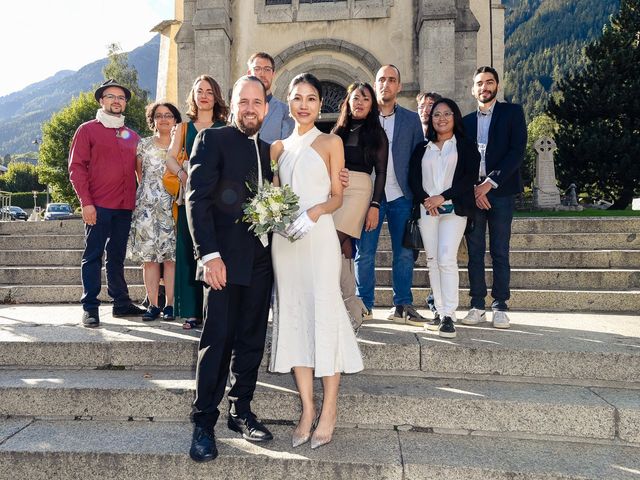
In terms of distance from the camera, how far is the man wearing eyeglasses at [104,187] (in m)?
4.93

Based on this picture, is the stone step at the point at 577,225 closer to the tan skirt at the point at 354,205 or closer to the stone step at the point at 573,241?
the stone step at the point at 573,241

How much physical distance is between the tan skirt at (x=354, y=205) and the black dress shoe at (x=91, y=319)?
8.20 ft

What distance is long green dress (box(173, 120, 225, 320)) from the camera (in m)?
4.50

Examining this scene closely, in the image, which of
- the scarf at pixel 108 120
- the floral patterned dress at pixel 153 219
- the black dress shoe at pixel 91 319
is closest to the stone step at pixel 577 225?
the floral patterned dress at pixel 153 219

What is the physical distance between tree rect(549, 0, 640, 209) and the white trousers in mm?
19315

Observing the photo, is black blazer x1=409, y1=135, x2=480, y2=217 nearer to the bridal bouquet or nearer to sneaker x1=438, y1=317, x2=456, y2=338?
sneaker x1=438, y1=317, x2=456, y2=338

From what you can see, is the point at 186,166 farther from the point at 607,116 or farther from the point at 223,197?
the point at 607,116

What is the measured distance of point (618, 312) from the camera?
18.1 feet

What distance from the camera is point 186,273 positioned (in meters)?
4.52

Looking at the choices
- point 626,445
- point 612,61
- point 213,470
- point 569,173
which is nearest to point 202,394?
point 213,470

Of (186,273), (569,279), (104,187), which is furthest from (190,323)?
(569,279)

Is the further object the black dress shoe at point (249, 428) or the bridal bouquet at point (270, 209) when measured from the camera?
the black dress shoe at point (249, 428)

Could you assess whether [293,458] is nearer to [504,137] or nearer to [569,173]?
[504,137]

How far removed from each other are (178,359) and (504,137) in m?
3.54
